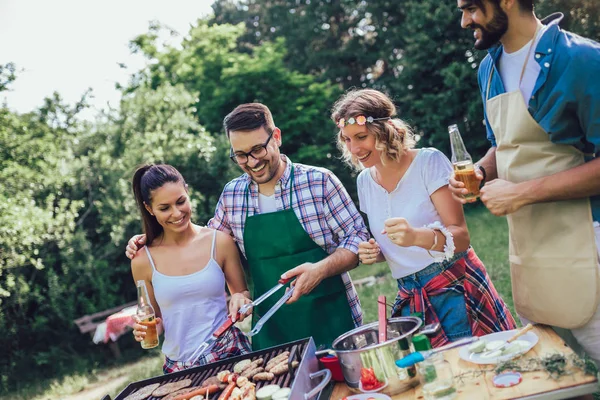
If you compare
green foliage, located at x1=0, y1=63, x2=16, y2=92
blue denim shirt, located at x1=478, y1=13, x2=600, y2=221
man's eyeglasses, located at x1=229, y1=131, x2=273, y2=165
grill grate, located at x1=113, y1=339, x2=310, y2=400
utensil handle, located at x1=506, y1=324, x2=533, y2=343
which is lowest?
utensil handle, located at x1=506, y1=324, x2=533, y2=343

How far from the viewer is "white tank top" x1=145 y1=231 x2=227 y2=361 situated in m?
3.27

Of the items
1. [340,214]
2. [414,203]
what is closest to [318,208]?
[340,214]

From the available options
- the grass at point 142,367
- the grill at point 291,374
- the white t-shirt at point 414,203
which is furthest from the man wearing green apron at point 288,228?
the grass at point 142,367

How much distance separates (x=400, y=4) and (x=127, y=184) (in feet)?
54.2

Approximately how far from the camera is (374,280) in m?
10.8

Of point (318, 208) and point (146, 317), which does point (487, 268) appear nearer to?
point (318, 208)

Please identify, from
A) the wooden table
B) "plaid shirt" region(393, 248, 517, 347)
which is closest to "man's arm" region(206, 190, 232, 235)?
"plaid shirt" region(393, 248, 517, 347)

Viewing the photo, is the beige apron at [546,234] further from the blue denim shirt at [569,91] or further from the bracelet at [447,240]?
the bracelet at [447,240]

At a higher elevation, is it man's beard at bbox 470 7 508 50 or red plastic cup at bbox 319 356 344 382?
man's beard at bbox 470 7 508 50

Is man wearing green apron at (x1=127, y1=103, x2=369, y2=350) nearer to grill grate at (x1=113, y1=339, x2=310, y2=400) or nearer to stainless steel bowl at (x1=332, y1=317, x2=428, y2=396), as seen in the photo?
grill grate at (x1=113, y1=339, x2=310, y2=400)

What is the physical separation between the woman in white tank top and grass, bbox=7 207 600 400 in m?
4.55

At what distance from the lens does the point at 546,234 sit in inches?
95.8

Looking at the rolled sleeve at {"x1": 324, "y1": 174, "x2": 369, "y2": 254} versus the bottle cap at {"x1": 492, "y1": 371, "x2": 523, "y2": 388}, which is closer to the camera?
the bottle cap at {"x1": 492, "y1": 371, "x2": 523, "y2": 388}

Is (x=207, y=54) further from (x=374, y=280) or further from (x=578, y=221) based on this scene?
(x=578, y=221)
